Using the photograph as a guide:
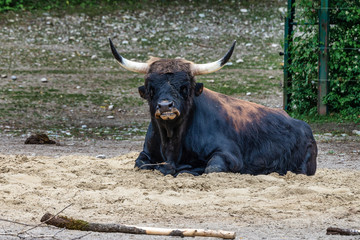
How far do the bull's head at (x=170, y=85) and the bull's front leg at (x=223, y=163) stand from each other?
0.59 metres

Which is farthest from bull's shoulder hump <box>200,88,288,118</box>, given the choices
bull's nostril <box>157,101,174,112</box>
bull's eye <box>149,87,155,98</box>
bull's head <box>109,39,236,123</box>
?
bull's nostril <box>157,101,174,112</box>

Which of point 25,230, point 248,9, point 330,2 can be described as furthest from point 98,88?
point 25,230

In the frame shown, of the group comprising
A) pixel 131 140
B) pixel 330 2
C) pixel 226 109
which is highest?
pixel 330 2

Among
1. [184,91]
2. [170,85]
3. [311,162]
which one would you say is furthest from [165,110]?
[311,162]

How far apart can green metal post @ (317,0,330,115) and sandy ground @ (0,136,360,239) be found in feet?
13.1

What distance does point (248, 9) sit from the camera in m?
19.5

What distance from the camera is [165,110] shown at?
292 inches

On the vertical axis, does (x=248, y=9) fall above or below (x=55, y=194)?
above

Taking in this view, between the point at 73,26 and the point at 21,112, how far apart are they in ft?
18.3

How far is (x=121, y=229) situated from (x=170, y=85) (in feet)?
8.37

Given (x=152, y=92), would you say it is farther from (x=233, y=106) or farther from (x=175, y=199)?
(x=175, y=199)

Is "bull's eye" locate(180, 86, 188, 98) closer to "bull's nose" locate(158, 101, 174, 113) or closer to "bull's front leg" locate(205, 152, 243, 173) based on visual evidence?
"bull's nose" locate(158, 101, 174, 113)

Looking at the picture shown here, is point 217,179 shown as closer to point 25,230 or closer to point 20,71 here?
point 25,230

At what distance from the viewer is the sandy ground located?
584cm
